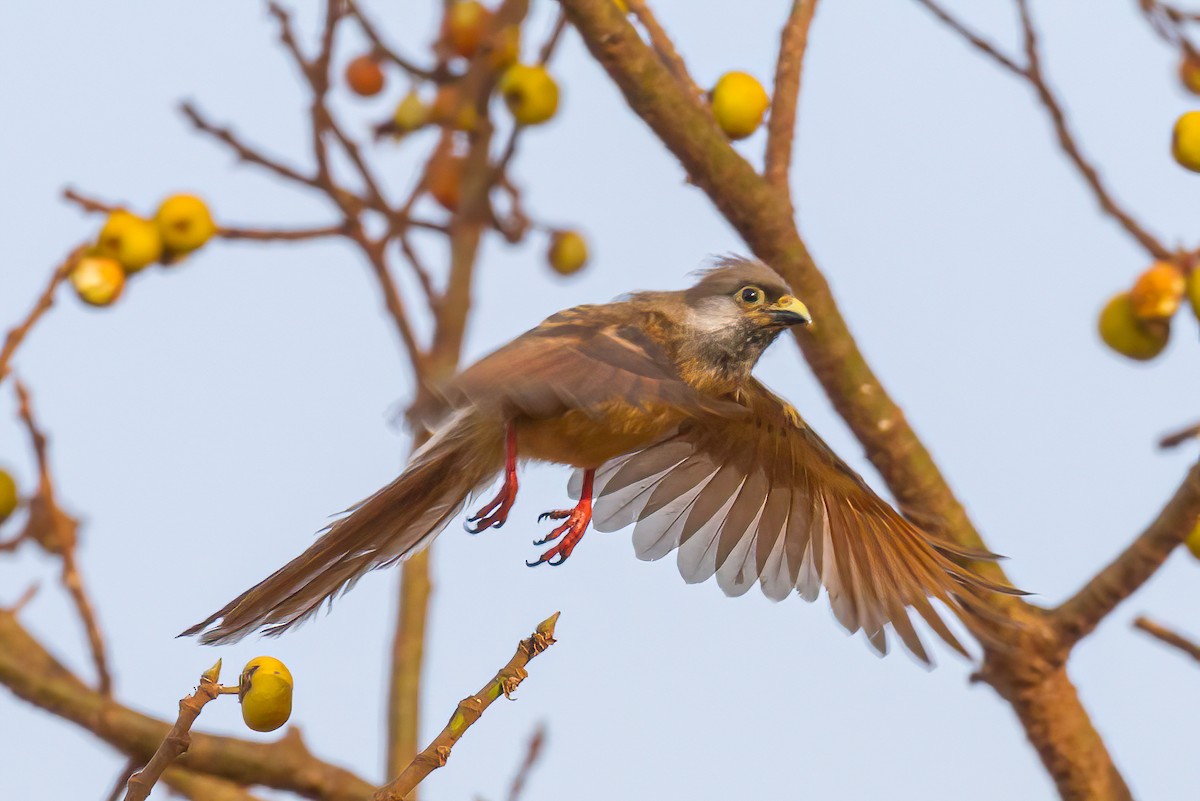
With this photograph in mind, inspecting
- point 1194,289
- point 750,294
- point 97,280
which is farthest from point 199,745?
point 1194,289

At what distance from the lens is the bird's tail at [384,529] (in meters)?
3.58

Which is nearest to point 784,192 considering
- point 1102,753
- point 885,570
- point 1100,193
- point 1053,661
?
point 1100,193

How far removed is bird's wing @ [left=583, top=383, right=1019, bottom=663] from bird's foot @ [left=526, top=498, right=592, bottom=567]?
0.47 metres

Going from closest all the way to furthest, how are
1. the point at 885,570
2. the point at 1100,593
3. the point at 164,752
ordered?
the point at 164,752 < the point at 1100,593 < the point at 885,570

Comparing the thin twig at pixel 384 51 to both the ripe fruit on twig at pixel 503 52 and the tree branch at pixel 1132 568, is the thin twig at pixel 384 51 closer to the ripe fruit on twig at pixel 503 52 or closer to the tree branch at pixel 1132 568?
the ripe fruit on twig at pixel 503 52

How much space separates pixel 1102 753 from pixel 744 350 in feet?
4.76

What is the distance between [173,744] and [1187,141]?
2.79 meters

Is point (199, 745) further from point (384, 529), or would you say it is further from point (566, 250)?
point (566, 250)

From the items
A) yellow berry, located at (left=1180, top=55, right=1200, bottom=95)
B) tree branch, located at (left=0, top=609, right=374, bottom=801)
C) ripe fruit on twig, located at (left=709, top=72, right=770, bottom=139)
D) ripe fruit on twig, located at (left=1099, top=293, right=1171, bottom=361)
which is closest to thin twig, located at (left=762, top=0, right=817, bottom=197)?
ripe fruit on twig, located at (left=709, top=72, right=770, bottom=139)

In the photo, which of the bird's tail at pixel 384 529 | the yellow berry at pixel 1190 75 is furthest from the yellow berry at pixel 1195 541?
the bird's tail at pixel 384 529

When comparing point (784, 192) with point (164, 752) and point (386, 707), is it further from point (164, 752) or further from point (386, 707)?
point (164, 752)

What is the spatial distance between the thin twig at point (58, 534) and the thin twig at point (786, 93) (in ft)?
6.96

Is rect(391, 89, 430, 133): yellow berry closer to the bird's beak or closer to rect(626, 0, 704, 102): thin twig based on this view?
rect(626, 0, 704, 102): thin twig

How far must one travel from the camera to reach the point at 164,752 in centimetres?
211
